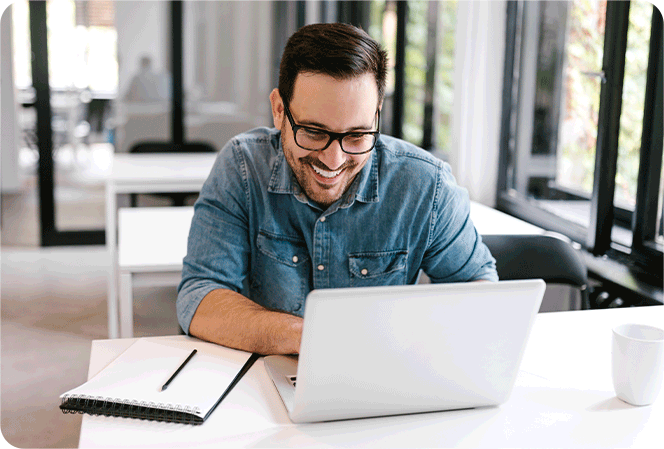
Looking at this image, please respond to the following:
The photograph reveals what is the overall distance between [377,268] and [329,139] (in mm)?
346

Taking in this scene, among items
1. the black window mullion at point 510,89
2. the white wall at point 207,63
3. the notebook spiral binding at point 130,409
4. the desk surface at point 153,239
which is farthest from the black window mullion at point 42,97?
the notebook spiral binding at point 130,409

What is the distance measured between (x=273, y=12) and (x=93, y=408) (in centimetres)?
428

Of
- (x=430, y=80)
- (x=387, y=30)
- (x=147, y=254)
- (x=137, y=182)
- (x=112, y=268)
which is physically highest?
(x=387, y=30)

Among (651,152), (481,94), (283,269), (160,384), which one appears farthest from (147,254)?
(481,94)

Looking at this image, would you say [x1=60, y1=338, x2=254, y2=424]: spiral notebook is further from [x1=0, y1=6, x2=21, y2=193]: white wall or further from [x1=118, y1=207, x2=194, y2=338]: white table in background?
[x1=0, y1=6, x2=21, y2=193]: white wall

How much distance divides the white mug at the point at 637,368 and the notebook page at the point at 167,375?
62 cm

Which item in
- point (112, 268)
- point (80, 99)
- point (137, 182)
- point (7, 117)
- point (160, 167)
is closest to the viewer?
point (112, 268)

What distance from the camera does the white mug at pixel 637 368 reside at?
100cm

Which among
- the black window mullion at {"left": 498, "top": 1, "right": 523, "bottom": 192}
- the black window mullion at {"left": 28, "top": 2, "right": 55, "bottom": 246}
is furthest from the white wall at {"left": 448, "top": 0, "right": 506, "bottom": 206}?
the black window mullion at {"left": 28, "top": 2, "right": 55, "bottom": 246}

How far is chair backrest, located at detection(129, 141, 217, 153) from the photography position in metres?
4.27

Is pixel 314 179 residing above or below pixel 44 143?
above

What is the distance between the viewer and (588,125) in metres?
2.63

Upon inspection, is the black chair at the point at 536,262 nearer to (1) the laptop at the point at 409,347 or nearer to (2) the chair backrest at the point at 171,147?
(1) the laptop at the point at 409,347

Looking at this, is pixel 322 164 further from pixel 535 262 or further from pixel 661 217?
pixel 661 217
